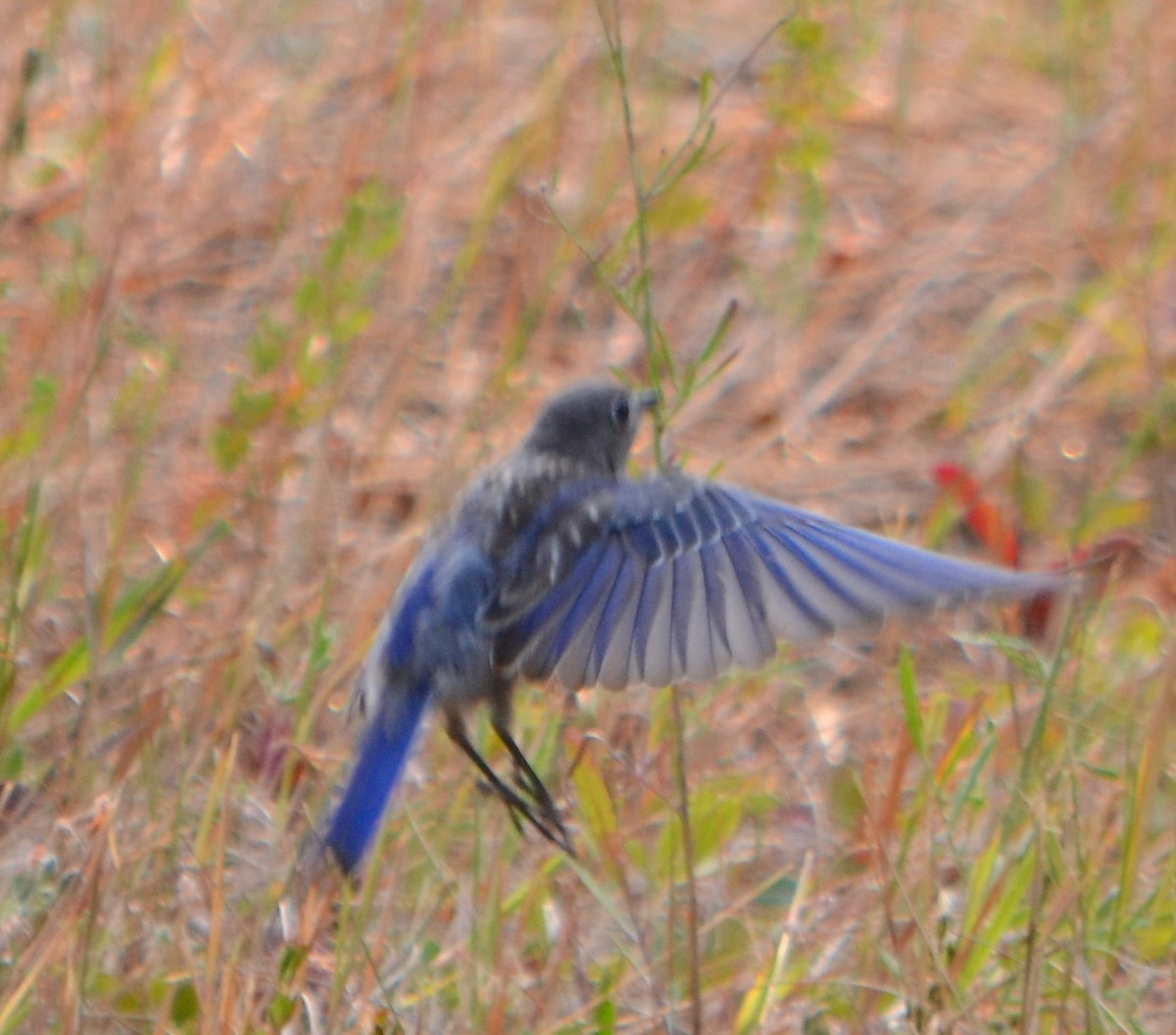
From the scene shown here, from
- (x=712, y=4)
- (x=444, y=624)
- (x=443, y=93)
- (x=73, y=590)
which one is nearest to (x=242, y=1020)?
(x=444, y=624)

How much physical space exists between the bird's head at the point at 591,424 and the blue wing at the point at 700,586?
342 mm

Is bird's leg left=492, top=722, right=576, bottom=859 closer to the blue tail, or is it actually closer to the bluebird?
the bluebird

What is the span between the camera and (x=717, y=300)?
6207 millimetres

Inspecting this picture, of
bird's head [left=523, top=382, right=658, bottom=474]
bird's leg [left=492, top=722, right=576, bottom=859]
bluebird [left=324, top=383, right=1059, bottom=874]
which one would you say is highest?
bird's head [left=523, top=382, right=658, bottom=474]

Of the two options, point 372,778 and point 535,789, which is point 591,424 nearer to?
point 535,789

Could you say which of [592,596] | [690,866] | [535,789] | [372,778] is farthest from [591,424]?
[690,866]

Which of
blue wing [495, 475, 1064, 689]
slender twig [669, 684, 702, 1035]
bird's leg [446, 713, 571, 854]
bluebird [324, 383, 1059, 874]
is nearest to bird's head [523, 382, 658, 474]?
bluebird [324, 383, 1059, 874]

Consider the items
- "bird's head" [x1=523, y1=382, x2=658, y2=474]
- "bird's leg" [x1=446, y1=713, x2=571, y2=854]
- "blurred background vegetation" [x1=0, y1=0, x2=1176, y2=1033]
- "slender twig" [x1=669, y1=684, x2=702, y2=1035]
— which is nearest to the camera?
"slender twig" [x1=669, y1=684, x2=702, y2=1035]

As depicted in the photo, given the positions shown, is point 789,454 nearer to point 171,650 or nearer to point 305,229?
point 305,229

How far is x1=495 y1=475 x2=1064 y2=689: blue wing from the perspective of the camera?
2.84 m

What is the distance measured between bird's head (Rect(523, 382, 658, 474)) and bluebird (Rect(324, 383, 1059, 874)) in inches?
4.4

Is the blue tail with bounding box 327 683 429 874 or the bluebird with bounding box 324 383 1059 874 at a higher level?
the bluebird with bounding box 324 383 1059 874

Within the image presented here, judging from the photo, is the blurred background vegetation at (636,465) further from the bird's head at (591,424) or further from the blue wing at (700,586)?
the bird's head at (591,424)

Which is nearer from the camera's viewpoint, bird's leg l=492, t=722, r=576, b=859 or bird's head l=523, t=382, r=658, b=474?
bird's leg l=492, t=722, r=576, b=859
